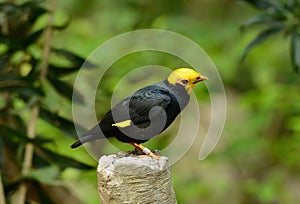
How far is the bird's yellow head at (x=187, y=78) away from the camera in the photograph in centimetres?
141

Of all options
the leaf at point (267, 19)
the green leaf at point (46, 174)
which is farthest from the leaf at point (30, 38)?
the leaf at point (267, 19)

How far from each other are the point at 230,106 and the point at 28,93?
2.51m

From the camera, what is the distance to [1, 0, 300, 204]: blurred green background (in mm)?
3703

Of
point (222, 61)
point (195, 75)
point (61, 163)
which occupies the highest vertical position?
point (222, 61)

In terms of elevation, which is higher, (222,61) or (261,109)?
(222,61)

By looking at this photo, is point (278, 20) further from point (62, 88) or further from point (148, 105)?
point (148, 105)

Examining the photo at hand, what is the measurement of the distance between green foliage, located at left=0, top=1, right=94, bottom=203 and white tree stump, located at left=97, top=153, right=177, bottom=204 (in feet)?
2.66

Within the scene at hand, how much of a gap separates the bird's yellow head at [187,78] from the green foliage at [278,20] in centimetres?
79

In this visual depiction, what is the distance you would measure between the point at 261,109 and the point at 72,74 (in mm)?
1685

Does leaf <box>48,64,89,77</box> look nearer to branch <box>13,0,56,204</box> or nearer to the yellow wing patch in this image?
branch <box>13,0,56,204</box>

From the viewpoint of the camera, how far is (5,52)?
2381mm

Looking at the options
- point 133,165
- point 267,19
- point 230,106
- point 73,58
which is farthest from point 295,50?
point 230,106

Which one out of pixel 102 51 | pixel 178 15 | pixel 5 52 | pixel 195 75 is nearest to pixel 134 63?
pixel 102 51

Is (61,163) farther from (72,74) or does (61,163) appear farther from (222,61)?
(222,61)
